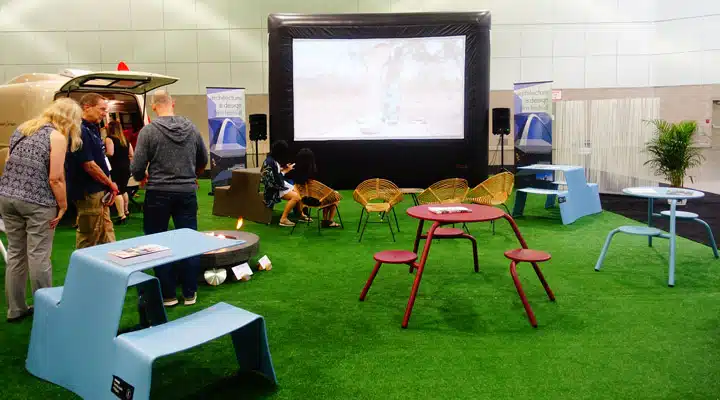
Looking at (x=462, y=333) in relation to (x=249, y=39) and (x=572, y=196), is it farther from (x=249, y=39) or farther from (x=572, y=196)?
(x=249, y=39)

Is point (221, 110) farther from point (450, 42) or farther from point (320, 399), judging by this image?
point (320, 399)

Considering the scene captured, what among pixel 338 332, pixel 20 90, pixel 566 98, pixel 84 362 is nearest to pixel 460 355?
pixel 338 332

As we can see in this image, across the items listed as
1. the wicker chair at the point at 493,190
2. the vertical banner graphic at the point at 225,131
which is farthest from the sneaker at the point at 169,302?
the vertical banner graphic at the point at 225,131

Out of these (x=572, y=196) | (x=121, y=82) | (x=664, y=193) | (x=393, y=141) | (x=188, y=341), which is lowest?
Result: (x=188, y=341)

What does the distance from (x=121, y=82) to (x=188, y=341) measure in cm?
561

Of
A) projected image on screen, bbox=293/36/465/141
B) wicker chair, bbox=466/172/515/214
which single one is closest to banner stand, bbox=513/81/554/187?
projected image on screen, bbox=293/36/465/141

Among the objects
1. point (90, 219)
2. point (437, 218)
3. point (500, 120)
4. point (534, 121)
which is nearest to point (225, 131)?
point (500, 120)

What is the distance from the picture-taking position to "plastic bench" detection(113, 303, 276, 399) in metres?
2.45

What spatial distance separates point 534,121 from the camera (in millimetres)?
10242

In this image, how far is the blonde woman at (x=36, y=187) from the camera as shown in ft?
11.9

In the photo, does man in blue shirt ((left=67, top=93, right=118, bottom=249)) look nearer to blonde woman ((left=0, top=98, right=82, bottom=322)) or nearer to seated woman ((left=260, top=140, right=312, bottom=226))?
blonde woman ((left=0, top=98, right=82, bottom=322))

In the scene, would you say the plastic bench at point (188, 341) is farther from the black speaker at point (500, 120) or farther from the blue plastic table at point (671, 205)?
the black speaker at point (500, 120)

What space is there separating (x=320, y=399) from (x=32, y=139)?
235 centimetres

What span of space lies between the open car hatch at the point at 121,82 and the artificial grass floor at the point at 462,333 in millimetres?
1912
